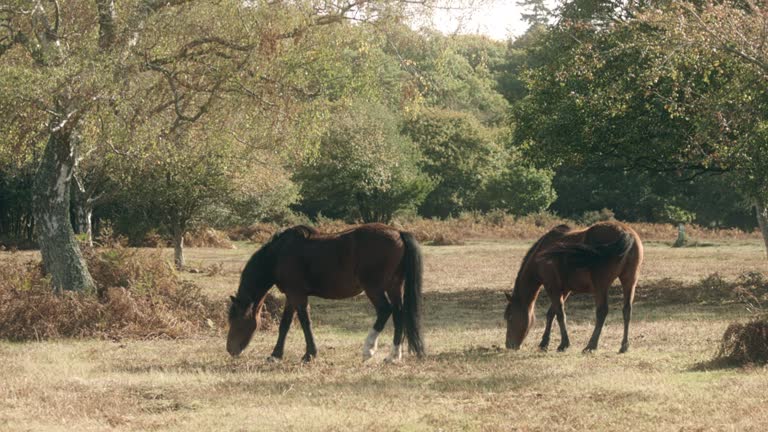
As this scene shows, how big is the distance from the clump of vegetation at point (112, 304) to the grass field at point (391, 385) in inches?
22.0

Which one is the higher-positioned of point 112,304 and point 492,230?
point 492,230

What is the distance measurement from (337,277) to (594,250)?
3.45 metres

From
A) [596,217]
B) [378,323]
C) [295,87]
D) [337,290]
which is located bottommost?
[378,323]

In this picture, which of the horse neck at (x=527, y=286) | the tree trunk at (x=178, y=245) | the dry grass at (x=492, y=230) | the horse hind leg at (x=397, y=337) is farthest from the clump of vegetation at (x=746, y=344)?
the dry grass at (x=492, y=230)

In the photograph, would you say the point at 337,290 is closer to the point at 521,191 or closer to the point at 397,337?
the point at 397,337

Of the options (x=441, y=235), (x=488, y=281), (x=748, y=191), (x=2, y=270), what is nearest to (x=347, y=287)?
(x=2, y=270)

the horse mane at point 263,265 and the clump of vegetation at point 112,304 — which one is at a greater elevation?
the horse mane at point 263,265

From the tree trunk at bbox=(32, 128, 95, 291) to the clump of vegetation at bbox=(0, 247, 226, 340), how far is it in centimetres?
27

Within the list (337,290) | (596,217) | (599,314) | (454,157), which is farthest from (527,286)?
Answer: (454,157)

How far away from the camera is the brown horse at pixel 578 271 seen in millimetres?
12812

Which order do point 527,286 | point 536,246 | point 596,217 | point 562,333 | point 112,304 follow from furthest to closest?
1. point 596,217
2. point 112,304
3. point 536,246
4. point 527,286
5. point 562,333

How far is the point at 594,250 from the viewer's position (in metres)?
12.8

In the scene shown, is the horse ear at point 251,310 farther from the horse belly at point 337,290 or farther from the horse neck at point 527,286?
the horse neck at point 527,286

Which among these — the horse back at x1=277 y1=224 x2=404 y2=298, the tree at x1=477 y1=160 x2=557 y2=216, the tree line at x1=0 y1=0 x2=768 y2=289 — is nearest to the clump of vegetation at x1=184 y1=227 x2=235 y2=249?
the tree line at x1=0 y1=0 x2=768 y2=289
